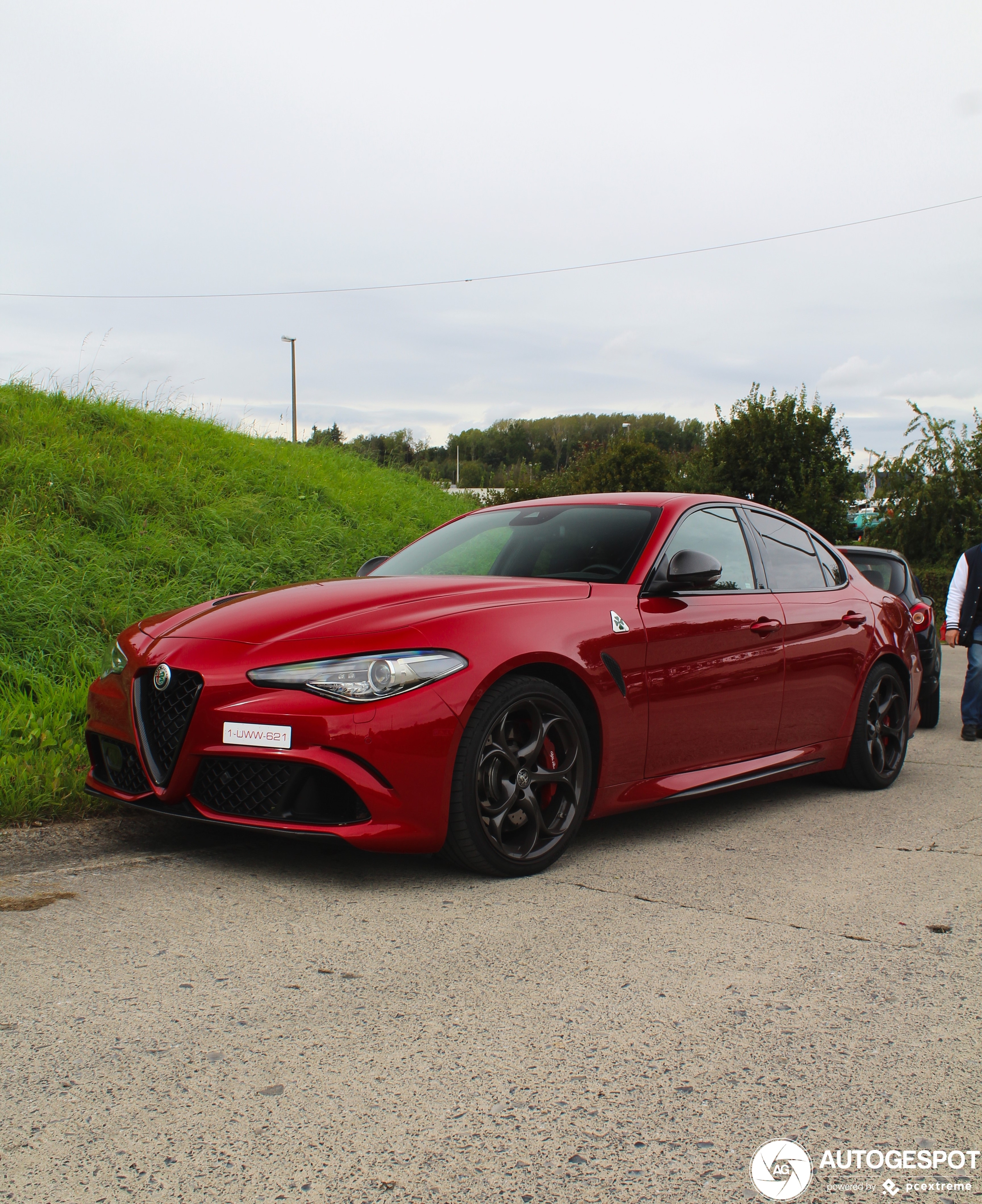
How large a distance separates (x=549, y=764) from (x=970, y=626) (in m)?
5.25

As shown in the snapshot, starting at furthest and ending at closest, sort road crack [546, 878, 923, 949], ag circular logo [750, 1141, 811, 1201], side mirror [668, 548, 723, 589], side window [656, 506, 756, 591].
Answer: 1. side window [656, 506, 756, 591]
2. side mirror [668, 548, 723, 589]
3. road crack [546, 878, 923, 949]
4. ag circular logo [750, 1141, 811, 1201]

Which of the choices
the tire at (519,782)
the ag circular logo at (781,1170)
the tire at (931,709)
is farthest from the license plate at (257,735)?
the tire at (931,709)

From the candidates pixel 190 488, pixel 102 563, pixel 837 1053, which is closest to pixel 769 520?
pixel 837 1053

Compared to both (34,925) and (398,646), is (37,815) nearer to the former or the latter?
(34,925)

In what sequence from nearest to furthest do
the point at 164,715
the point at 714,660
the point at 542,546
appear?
the point at 164,715 → the point at 714,660 → the point at 542,546

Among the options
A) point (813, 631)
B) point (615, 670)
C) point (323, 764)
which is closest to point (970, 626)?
point (813, 631)

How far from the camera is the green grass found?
578cm

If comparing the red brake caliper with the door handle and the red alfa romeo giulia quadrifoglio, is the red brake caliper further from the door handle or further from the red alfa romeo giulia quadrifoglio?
the door handle

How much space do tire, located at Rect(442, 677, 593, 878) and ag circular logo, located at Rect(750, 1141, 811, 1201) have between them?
1.76 m

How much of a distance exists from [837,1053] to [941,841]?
2478mm

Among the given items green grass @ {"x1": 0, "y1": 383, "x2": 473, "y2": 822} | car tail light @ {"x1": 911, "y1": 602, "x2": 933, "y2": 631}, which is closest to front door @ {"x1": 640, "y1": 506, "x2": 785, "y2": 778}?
green grass @ {"x1": 0, "y1": 383, "x2": 473, "y2": 822}

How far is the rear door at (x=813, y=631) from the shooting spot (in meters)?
5.29

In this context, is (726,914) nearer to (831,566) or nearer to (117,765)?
(117,765)

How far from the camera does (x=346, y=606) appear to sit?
4.03 m
